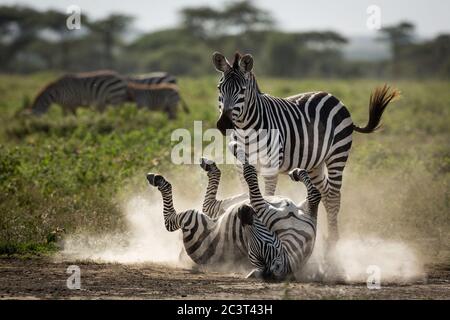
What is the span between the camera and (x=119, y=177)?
1030 centimetres

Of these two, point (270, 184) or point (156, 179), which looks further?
point (270, 184)

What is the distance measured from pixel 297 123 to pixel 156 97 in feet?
39.2

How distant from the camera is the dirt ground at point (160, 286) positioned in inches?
223

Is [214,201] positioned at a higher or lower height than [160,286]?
higher

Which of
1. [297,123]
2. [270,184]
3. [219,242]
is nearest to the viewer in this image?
[219,242]

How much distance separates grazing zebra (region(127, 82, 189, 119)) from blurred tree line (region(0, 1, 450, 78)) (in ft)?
91.5

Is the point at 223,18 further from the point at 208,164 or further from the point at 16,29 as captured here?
the point at 208,164

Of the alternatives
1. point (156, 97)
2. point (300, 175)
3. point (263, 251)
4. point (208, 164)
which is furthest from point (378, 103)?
point (156, 97)

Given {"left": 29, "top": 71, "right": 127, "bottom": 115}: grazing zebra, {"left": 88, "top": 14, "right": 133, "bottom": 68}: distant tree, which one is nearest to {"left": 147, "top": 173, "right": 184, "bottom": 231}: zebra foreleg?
{"left": 29, "top": 71, "right": 127, "bottom": 115}: grazing zebra

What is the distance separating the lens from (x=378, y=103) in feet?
29.1

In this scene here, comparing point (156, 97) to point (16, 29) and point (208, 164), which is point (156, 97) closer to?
point (208, 164)

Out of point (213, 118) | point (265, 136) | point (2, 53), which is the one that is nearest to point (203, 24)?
point (2, 53)

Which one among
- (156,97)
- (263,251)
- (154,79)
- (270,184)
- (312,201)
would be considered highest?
(154,79)

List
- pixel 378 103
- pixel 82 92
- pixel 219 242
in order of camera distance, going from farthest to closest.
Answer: pixel 82 92, pixel 378 103, pixel 219 242
